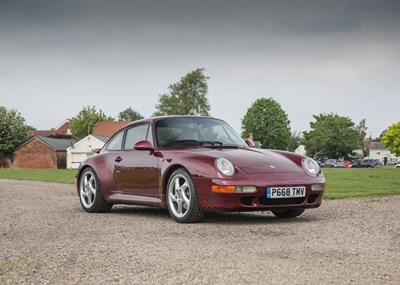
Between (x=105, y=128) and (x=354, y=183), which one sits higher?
(x=105, y=128)

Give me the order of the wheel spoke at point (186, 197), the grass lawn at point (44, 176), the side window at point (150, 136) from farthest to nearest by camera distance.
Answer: the grass lawn at point (44, 176), the side window at point (150, 136), the wheel spoke at point (186, 197)

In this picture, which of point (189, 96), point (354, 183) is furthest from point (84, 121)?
point (354, 183)

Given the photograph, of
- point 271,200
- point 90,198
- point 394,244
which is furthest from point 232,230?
point 90,198

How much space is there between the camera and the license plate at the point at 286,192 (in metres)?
7.39

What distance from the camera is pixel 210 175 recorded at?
7.39m

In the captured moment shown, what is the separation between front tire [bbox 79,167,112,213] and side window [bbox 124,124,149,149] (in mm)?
787

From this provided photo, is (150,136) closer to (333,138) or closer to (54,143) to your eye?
(54,143)

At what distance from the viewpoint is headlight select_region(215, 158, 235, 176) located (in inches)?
291

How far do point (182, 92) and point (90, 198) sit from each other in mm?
75529

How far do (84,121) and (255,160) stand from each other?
98789 mm

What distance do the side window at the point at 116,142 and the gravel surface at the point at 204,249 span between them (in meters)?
1.27

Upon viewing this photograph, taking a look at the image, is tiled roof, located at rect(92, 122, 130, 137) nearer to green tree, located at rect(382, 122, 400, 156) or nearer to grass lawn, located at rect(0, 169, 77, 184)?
green tree, located at rect(382, 122, 400, 156)

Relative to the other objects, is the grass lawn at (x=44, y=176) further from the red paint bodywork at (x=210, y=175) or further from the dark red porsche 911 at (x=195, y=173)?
the red paint bodywork at (x=210, y=175)

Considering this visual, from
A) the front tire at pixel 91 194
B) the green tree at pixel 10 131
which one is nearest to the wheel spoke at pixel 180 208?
the front tire at pixel 91 194
